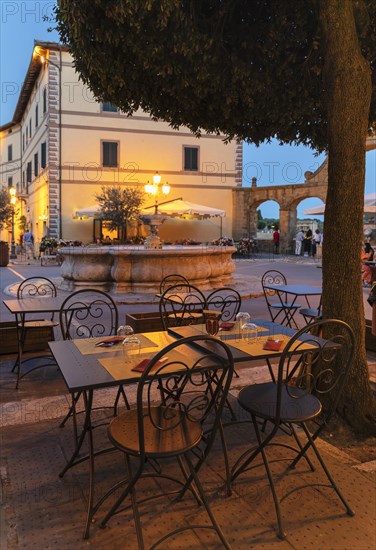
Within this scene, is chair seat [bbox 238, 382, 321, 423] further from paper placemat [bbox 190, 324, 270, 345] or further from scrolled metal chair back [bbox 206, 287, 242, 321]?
scrolled metal chair back [bbox 206, 287, 242, 321]

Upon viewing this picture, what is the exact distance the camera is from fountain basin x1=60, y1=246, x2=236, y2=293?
402 inches

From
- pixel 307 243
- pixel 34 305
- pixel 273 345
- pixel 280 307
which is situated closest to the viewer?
pixel 273 345

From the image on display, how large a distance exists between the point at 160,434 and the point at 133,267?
806cm

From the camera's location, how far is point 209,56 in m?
4.54

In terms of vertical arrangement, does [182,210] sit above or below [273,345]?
above

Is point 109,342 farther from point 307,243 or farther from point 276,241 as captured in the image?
point 276,241

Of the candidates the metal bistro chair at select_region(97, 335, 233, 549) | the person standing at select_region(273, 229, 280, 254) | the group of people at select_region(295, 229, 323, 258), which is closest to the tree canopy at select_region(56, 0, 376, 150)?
the metal bistro chair at select_region(97, 335, 233, 549)

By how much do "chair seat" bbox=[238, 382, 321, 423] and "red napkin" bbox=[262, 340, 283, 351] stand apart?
10.6 inches

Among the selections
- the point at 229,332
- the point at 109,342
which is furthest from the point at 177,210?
the point at 109,342

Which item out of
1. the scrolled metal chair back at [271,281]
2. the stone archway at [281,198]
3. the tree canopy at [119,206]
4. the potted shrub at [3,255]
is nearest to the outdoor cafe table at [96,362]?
the scrolled metal chair back at [271,281]

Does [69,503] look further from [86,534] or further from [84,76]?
[84,76]

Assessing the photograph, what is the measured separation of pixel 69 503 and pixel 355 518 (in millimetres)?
1492

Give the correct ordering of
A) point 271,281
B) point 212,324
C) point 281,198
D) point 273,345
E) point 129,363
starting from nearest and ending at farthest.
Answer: point 129,363 → point 273,345 → point 212,324 → point 271,281 → point 281,198

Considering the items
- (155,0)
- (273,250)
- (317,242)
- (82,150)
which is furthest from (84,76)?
(273,250)
